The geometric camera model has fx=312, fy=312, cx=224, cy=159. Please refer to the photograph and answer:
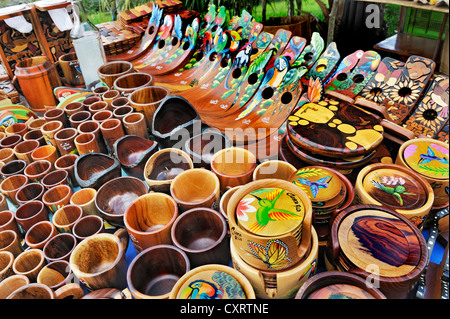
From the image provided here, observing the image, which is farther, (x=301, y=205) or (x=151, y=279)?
(x=151, y=279)

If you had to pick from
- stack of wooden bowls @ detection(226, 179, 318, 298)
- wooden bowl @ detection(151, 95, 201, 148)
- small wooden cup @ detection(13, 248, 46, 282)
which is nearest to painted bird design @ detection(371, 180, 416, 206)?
stack of wooden bowls @ detection(226, 179, 318, 298)

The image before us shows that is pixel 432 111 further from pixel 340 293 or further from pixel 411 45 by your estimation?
pixel 411 45

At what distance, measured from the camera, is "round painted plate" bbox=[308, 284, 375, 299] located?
1095 mm

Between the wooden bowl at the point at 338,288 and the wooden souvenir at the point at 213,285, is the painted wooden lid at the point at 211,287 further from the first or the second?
the wooden bowl at the point at 338,288

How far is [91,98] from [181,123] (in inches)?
36.3

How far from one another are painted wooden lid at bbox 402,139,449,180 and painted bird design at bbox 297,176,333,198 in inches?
19.0

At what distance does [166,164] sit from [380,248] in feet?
4.41

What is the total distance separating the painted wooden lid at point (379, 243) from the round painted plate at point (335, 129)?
0.39m

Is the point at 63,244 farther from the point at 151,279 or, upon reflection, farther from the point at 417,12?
the point at 417,12

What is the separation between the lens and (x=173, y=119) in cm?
232

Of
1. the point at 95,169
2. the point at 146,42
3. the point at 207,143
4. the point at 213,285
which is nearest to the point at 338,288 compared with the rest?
the point at 213,285

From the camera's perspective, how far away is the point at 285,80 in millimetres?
2459

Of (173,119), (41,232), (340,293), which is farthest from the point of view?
(173,119)
